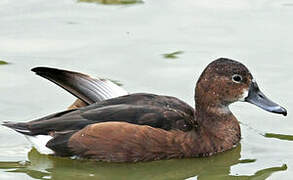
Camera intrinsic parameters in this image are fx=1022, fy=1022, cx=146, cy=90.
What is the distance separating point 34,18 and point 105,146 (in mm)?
4103

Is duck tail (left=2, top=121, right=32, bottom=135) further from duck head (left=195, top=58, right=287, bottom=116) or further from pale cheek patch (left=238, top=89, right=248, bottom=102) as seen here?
pale cheek patch (left=238, top=89, right=248, bottom=102)

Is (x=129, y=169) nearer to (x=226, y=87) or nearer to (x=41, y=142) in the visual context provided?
(x=41, y=142)

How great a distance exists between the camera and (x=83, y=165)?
9625mm

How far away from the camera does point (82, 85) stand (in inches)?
405

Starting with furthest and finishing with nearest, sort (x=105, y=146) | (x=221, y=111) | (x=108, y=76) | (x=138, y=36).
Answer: (x=138, y=36), (x=108, y=76), (x=221, y=111), (x=105, y=146)

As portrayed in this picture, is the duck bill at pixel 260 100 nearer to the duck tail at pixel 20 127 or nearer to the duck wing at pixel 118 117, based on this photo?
the duck wing at pixel 118 117

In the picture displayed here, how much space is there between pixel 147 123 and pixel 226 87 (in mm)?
954

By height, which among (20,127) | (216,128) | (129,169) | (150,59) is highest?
(150,59)

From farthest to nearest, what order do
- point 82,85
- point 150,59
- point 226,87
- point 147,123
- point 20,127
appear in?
1. point 150,59
2. point 82,85
3. point 226,87
4. point 20,127
5. point 147,123

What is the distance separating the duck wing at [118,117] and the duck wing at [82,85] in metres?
0.44

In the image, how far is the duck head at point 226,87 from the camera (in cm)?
998

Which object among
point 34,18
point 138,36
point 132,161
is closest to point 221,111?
point 132,161

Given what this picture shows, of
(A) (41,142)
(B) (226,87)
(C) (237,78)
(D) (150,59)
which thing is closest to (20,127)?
(A) (41,142)

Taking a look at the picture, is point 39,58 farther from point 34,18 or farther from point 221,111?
point 221,111
